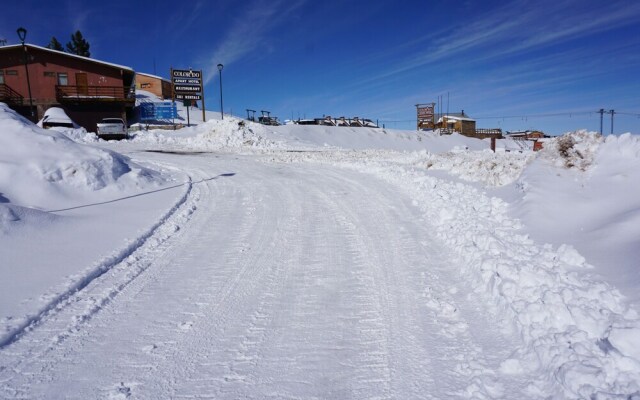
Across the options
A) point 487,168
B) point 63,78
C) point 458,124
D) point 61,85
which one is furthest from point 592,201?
point 458,124

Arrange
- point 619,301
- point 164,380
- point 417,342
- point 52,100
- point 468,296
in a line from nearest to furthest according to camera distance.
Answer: point 164,380 → point 417,342 → point 619,301 → point 468,296 → point 52,100

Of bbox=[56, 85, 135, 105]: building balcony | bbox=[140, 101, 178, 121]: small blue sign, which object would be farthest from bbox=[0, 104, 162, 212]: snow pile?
bbox=[140, 101, 178, 121]: small blue sign

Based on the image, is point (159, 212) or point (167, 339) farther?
point (159, 212)

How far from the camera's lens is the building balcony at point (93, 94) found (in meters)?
34.3

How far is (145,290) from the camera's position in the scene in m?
4.37

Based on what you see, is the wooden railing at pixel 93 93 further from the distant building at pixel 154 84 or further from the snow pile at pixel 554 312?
the snow pile at pixel 554 312

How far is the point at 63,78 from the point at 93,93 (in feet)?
9.59

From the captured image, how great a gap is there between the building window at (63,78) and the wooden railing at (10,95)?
11.5 feet

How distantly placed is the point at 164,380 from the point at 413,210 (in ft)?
20.6

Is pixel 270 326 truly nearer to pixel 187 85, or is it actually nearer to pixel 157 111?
pixel 187 85

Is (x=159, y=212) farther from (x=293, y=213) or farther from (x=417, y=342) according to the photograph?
(x=417, y=342)

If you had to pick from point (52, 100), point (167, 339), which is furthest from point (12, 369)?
point (52, 100)

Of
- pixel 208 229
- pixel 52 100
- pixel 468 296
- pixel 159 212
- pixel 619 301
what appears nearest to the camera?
pixel 619 301

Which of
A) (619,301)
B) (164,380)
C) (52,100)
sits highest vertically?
(52,100)
